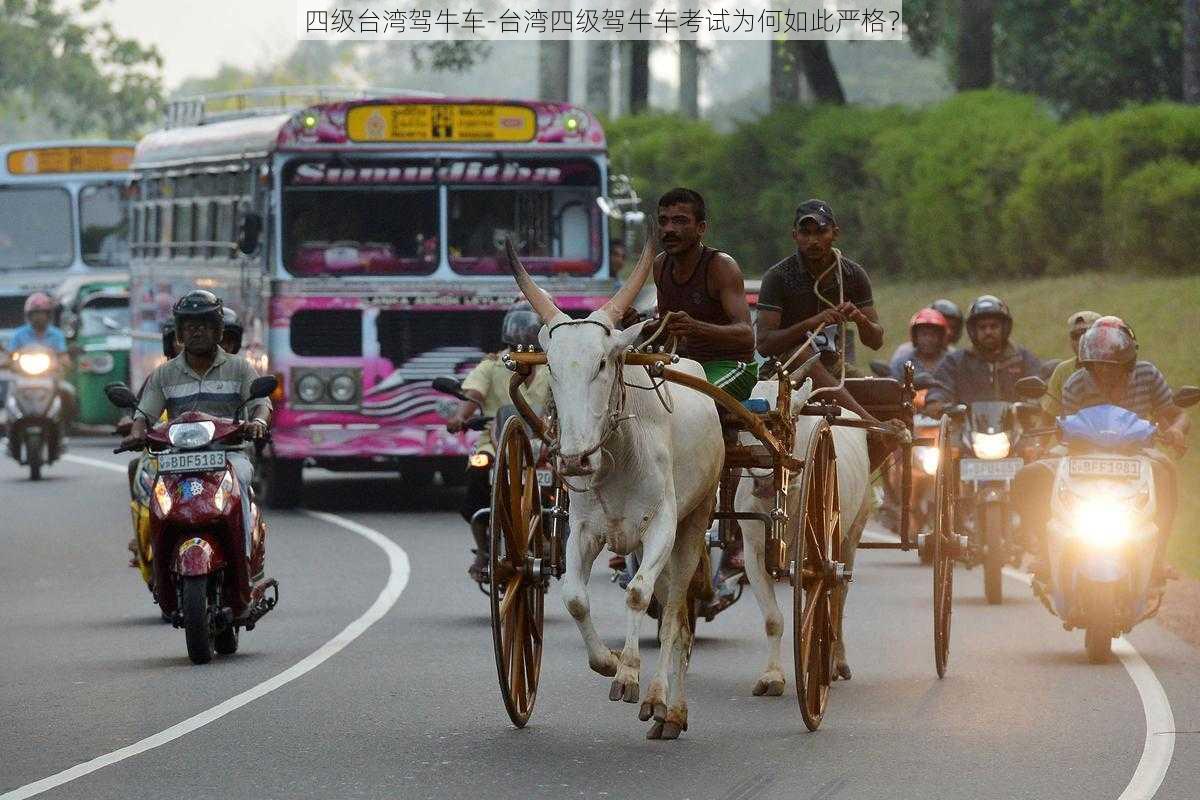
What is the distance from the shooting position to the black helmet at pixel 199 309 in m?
12.4

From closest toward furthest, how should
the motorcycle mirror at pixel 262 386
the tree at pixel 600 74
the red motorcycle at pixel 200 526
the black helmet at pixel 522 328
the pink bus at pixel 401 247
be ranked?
the red motorcycle at pixel 200 526, the motorcycle mirror at pixel 262 386, the black helmet at pixel 522 328, the pink bus at pixel 401 247, the tree at pixel 600 74

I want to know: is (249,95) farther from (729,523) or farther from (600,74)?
(600,74)

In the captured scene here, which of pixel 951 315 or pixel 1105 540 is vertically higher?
pixel 951 315

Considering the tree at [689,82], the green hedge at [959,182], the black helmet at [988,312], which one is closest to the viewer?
the black helmet at [988,312]

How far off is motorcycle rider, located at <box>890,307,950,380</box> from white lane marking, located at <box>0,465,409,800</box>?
12.9 feet

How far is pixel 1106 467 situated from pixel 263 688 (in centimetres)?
417

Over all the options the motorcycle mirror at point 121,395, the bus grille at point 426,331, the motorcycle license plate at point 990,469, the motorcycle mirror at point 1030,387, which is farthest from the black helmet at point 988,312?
the motorcycle mirror at point 121,395

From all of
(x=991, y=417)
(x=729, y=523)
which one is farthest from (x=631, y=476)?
(x=991, y=417)

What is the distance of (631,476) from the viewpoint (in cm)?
940

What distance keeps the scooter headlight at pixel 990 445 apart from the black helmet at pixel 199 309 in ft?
16.8

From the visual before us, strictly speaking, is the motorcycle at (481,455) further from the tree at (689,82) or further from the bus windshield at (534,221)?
the tree at (689,82)

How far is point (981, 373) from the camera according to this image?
15.7m

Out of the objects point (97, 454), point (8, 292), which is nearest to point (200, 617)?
point (97, 454)

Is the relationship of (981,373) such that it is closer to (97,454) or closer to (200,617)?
(200,617)
